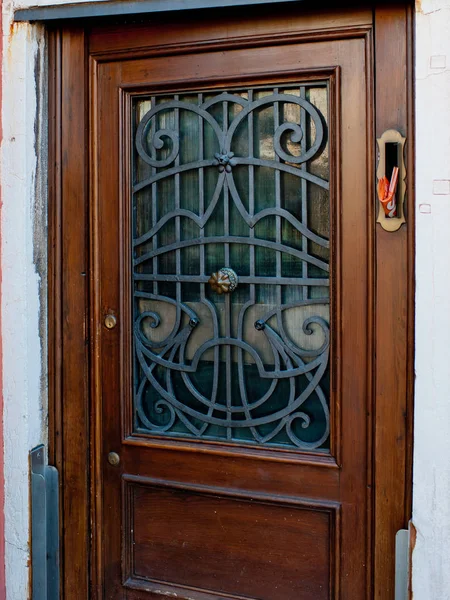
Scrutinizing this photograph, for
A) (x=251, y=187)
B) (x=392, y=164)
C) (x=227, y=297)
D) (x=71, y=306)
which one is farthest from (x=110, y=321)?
(x=392, y=164)

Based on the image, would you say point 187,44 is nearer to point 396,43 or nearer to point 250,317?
point 396,43

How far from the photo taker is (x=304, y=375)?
6.79ft

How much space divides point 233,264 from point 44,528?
1105 millimetres

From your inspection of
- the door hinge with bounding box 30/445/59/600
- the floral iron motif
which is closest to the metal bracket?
the floral iron motif

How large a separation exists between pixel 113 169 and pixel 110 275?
36 cm

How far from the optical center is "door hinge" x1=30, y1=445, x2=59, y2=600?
7.41ft

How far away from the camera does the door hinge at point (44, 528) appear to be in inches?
88.9

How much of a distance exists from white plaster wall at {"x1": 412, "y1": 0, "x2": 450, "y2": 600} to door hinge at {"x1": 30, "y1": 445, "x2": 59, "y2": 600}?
1198 millimetres

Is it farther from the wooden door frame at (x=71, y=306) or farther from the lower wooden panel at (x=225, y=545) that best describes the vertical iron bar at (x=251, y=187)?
the lower wooden panel at (x=225, y=545)

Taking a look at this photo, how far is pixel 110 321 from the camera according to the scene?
2.25 m

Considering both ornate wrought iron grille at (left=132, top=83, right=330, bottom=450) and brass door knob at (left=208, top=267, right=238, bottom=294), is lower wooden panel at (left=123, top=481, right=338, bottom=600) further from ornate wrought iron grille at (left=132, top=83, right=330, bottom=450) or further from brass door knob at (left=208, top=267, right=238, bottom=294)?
brass door knob at (left=208, top=267, right=238, bottom=294)

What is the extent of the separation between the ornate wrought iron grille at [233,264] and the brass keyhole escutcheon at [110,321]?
0.26 feet

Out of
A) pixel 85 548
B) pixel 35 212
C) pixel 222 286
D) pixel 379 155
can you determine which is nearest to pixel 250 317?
pixel 222 286

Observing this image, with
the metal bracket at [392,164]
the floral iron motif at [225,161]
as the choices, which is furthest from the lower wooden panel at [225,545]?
the floral iron motif at [225,161]
